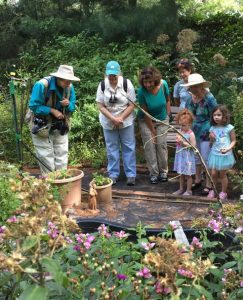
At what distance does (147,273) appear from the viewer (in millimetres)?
1768

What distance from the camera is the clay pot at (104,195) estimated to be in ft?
17.2

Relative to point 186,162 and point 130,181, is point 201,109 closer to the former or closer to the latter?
point 186,162

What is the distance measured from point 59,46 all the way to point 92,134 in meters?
3.51

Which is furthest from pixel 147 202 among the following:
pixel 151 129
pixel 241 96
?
pixel 241 96

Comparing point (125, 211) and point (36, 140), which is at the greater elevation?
point (36, 140)

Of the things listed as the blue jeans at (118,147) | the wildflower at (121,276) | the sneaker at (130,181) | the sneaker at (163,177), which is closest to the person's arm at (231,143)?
the sneaker at (163,177)

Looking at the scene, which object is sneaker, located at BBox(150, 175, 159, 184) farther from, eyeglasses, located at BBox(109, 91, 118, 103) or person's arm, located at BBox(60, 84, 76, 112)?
person's arm, located at BBox(60, 84, 76, 112)

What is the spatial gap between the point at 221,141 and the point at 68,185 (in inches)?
69.8

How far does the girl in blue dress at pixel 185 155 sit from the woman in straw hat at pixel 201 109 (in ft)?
0.49

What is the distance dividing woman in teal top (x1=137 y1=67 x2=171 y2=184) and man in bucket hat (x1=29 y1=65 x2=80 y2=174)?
0.94 metres

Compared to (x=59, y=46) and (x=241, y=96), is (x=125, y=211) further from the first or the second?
(x=59, y=46)

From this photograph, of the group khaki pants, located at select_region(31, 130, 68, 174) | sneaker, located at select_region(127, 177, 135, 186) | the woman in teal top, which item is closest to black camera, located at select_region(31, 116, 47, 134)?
khaki pants, located at select_region(31, 130, 68, 174)

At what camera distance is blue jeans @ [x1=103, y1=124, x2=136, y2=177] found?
5.86 metres

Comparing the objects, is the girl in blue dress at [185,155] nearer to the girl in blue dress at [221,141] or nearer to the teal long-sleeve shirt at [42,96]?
the girl in blue dress at [221,141]
